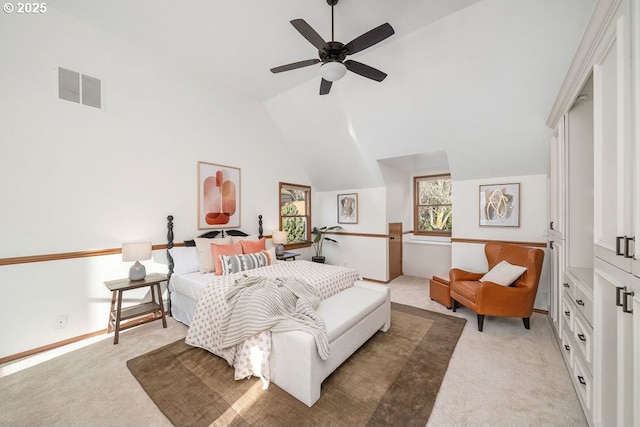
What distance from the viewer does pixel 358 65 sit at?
2486 millimetres

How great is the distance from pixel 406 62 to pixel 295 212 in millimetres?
3541

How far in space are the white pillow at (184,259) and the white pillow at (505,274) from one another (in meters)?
3.90

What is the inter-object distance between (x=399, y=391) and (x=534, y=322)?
2517mm

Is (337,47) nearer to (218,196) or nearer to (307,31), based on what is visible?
(307,31)

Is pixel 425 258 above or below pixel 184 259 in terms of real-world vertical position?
below

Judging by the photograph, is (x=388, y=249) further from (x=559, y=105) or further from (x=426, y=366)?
(x=559, y=105)

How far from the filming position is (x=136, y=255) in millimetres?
2881

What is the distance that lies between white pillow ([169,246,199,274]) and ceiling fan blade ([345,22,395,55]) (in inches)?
125

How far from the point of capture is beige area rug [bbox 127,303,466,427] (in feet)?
5.59

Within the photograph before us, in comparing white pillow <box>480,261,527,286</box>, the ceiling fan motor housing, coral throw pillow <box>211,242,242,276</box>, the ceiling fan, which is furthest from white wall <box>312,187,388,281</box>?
the ceiling fan motor housing

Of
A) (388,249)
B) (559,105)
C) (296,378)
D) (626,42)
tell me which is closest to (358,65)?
(626,42)

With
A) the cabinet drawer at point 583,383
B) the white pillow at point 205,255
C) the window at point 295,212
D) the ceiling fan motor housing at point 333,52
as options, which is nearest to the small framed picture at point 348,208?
the window at point 295,212

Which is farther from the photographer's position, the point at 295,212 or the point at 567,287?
the point at 295,212

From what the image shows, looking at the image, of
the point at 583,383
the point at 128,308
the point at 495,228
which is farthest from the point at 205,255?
the point at 495,228
